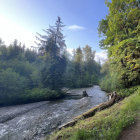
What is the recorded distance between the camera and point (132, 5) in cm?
850

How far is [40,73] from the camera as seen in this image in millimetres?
16266

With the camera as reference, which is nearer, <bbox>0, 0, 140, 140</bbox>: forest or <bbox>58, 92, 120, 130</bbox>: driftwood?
<bbox>0, 0, 140, 140</bbox>: forest

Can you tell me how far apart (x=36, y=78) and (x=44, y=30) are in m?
12.5

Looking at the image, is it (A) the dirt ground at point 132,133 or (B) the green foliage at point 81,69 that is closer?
(A) the dirt ground at point 132,133

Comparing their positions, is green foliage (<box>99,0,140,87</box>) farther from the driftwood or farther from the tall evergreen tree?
the tall evergreen tree

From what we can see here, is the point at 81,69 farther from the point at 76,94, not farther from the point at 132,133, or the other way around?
Answer: the point at 132,133

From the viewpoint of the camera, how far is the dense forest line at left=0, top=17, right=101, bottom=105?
10848mm

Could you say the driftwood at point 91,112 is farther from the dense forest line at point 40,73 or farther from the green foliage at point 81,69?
the green foliage at point 81,69

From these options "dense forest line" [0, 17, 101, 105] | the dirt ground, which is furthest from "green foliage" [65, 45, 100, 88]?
the dirt ground

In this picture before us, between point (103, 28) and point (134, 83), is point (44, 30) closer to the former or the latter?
point (103, 28)

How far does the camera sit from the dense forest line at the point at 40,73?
10.8m

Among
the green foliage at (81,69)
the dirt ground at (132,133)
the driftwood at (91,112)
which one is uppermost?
the green foliage at (81,69)

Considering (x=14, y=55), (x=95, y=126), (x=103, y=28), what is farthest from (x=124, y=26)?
(x=14, y=55)

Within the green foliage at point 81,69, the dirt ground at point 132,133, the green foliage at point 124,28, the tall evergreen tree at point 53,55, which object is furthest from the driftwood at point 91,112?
the green foliage at point 81,69
